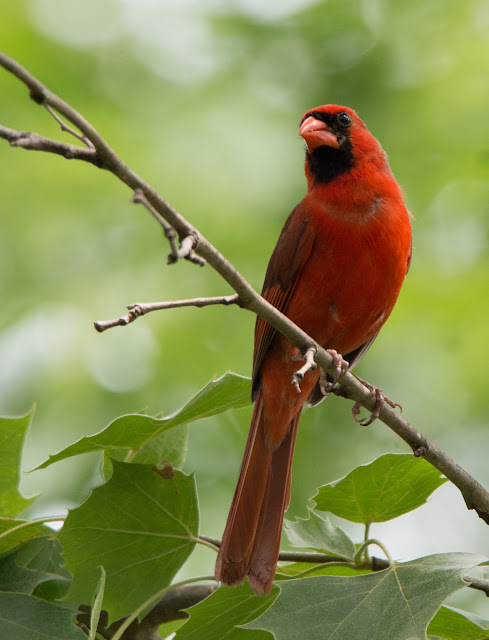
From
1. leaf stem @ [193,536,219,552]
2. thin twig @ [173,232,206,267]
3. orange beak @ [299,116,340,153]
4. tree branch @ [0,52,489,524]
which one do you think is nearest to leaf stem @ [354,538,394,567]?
tree branch @ [0,52,489,524]

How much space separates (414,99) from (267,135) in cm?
119

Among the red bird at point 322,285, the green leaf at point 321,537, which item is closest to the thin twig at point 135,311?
the green leaf at point 321,537

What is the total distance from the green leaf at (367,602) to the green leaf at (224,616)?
113mm

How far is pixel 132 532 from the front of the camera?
203 cm

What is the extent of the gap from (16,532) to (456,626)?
1.01 metres

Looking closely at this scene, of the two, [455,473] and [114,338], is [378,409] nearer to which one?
[455,473]

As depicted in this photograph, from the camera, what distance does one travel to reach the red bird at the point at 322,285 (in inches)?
123

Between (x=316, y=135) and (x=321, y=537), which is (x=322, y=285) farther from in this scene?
(x=321, y=537)

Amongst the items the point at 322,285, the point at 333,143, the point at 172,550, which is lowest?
the point at 172,550

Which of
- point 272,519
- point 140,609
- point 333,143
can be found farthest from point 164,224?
point 333,143

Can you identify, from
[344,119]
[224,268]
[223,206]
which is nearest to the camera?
[224,268]

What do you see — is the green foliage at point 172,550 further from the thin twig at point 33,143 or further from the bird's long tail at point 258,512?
the thin twig at point 33,143

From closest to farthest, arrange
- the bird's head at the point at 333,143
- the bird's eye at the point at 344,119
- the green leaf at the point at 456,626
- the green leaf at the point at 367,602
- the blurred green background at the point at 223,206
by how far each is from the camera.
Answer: the green leaf at the point at 367,602 < the green leaf at the point at 456,626 < the bird's head at the point at 333,143 < the bird's eye at the point at 344,119 < the blurred green background at the point at 223,206

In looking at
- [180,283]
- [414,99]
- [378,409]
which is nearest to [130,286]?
[180,283]
